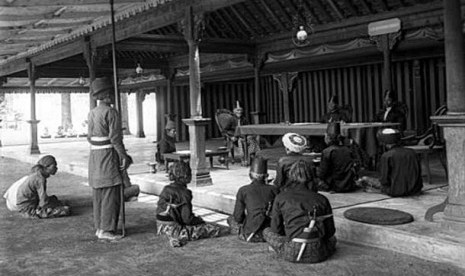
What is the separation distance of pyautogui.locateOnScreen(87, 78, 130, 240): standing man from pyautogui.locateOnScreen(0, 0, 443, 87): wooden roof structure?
288cm

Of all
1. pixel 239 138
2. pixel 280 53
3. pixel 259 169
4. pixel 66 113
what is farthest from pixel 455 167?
pixel 66 113

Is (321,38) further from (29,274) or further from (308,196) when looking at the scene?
(29,274)

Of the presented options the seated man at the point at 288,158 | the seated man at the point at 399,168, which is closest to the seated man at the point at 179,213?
the seated man at the point at 288,158

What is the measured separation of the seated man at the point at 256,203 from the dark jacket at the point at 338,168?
6.26ft

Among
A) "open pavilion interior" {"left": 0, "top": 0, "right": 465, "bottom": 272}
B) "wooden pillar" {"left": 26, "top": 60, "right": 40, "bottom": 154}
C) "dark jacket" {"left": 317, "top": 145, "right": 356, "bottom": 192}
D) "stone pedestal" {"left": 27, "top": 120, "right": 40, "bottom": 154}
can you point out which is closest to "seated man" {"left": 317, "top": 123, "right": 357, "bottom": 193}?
"dark jacket" {"left": 317, "top": 145, "right": 356, "bottom": 192}

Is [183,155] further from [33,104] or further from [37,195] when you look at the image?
[33,104]

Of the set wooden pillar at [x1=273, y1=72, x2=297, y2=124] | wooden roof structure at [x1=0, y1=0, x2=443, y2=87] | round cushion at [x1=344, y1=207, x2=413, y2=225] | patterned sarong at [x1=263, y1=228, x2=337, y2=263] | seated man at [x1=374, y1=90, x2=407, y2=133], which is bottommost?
patterned sarong at [x1=263, y1=228, x2=337, y2=263]

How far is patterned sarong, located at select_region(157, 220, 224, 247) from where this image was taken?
537cm

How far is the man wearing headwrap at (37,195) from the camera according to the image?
6.57m

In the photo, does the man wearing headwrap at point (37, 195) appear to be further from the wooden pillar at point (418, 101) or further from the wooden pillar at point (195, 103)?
the wooden pillar at point (418, 101)

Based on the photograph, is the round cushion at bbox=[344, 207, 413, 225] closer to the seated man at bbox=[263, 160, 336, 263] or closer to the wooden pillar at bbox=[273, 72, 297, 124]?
the seated man at bbox=[263, 160, 336, 263]

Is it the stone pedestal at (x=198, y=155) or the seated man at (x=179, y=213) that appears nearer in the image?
the seated man at (x=179, y=213)

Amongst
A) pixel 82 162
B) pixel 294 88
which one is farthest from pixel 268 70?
pixel 82 162

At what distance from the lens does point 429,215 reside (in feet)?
16.9
